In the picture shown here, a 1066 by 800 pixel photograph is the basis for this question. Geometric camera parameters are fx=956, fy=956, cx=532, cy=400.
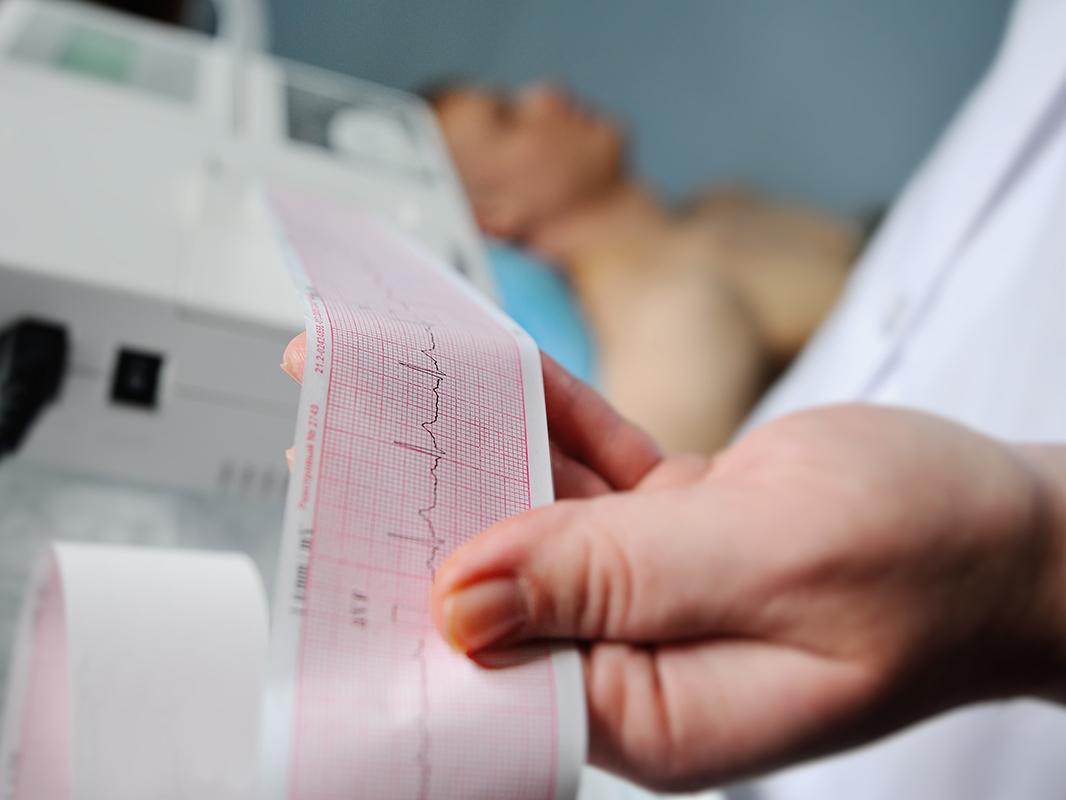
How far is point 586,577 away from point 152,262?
364 mm

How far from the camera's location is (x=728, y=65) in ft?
7.27

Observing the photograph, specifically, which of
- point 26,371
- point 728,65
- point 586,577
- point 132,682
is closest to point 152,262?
point 26,371

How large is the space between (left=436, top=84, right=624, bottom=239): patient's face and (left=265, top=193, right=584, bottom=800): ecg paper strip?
1.55m

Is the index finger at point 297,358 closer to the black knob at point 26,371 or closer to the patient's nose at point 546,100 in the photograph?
the black knob at point 26,371

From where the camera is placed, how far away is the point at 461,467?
30 centimetres

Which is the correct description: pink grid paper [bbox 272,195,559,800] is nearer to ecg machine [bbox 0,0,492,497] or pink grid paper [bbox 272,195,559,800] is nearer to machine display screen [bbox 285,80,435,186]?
ecg machine [bbox 0,0,492,497]

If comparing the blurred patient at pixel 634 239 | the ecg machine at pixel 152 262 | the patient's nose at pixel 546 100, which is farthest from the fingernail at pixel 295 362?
the patient's nose at pixel 546 100

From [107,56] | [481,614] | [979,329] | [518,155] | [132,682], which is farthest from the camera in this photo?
[518,155]

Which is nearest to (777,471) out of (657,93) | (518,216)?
(518,216)

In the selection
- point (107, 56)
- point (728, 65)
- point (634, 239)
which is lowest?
point (634, 239)

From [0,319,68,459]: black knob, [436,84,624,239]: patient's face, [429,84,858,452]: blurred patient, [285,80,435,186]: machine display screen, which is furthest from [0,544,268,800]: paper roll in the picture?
[436,84,624,239]: patient's face

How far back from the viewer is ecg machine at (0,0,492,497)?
1.69ft

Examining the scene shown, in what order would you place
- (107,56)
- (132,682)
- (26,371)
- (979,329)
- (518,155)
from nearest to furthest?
(132,682)
(26,371)
(979,329)
(107,56)
(518,155)

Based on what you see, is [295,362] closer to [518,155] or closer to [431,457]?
[431,457]
